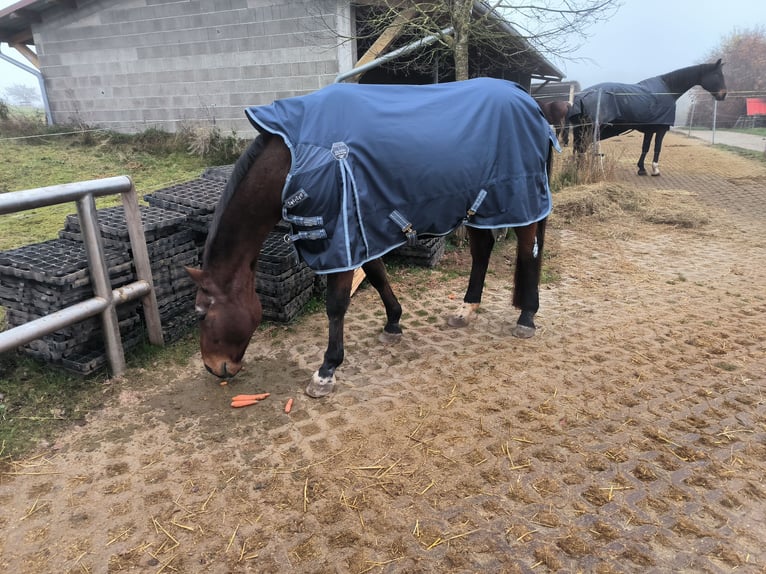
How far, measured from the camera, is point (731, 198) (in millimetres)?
8344

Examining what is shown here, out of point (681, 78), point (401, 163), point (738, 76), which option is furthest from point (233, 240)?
point (738, 76)

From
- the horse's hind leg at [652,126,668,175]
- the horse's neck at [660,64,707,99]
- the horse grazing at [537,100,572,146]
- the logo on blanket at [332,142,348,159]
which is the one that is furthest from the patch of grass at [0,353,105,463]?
the horse's neck at [660,64,707,99]

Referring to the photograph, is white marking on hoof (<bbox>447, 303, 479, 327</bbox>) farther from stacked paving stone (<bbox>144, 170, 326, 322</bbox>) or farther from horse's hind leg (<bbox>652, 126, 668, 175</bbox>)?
horse's hind leg (<bbox>652, 126, 668, 175</bbox>)

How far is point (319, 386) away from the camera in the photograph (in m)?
3.04

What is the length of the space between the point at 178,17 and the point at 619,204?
9.30 metres

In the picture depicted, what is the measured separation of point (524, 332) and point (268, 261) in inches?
80.2

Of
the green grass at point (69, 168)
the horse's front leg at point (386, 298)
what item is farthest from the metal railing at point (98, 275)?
the green grass at point (69, 168)

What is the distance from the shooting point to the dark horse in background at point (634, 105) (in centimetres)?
967

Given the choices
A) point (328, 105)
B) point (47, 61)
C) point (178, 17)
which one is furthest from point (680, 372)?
point (47, 61)

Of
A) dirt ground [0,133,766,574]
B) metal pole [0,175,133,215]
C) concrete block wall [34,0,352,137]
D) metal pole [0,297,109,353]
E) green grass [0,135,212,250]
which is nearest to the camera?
dirt ground [0,133,766,574]

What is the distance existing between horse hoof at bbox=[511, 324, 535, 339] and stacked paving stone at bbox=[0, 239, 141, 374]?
2.81 meters

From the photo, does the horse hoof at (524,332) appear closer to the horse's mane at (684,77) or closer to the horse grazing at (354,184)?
the horse grazing at (354,184)

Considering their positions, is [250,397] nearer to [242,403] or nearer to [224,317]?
[242,403]

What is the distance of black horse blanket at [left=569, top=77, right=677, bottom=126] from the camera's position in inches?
381
